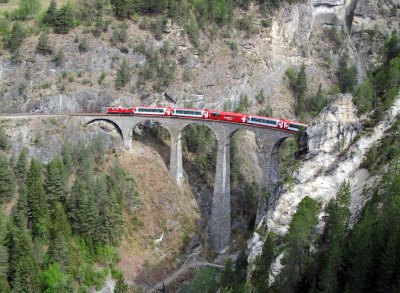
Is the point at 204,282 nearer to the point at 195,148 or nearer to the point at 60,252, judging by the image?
the point at 60,252

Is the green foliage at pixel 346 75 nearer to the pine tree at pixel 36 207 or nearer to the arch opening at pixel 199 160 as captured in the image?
the arch opening at pixel 199 160

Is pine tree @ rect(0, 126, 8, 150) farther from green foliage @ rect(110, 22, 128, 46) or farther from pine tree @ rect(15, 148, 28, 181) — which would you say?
green foliage @ rect(110, 22, 128, 46)

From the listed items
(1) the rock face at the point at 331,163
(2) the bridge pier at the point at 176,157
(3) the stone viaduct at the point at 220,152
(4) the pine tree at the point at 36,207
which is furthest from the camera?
(2) the bridge pier at the point at 176,157

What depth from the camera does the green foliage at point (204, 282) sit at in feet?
215

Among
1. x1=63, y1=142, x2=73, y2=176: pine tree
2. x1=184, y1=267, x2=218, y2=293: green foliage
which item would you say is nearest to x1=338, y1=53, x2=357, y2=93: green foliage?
x1=184, y1=267, x2=218, y2=293: green foliage

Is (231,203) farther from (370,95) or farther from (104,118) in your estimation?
(370,95)

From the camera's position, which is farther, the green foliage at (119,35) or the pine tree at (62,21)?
the green foliage at (119,35)

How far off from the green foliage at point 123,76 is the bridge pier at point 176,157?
54.3 feet

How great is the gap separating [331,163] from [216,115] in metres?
26.1

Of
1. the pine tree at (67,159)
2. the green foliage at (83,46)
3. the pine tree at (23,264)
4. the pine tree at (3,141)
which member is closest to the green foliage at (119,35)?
the green foliage at (83,46)

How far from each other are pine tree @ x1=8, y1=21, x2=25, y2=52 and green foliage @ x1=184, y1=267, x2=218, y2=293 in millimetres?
51241

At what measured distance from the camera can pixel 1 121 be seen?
77.6 meters

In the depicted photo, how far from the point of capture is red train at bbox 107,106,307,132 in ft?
234

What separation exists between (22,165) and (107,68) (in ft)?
96.8
